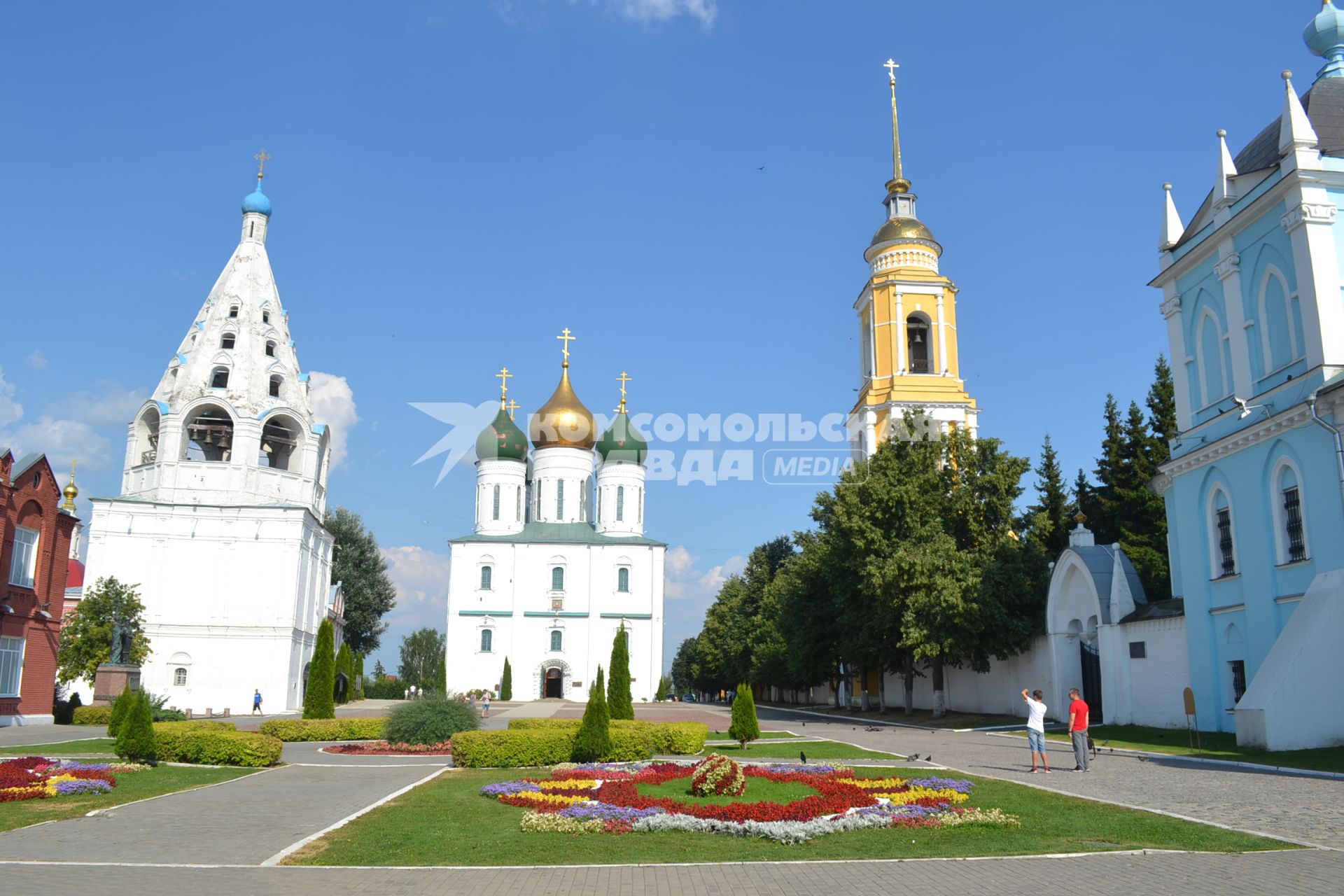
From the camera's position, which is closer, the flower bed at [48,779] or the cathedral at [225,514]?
the flower bed at [48,779]

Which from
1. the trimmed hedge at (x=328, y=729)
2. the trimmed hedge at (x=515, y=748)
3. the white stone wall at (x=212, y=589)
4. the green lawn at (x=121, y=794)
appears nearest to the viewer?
the green lawn at (x=121, y=794)

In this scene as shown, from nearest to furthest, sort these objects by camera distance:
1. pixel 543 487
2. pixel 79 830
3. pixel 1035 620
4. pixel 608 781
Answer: pixel 79 830
pixel 608 781
pixel 1035 620
pixel 543 487

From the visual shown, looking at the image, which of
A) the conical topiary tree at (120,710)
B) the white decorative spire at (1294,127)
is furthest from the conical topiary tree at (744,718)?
the white decorative spire at (1294,127)

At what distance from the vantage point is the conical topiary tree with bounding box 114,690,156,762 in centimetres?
1758

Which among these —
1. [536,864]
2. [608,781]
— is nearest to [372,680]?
[608,781]

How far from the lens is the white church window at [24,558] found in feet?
98.8

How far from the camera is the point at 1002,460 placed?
34094mm

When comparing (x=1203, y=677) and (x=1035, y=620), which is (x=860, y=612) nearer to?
(x=1035, y=620)

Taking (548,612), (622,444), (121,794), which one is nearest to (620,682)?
(121,794)

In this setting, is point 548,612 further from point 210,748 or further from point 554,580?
point 210,748

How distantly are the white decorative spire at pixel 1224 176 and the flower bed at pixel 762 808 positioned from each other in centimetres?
1559

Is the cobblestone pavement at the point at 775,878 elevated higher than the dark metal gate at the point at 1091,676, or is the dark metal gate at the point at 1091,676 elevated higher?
the dark metal gate at the point at 1091,676

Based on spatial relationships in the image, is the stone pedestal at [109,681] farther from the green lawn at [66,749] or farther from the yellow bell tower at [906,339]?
the yellow bell tower at [906,339]

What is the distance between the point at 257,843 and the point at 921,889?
650 centimetres
